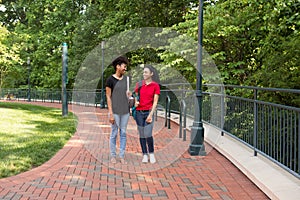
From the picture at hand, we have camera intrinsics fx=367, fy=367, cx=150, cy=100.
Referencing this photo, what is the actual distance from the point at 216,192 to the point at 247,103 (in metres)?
2.54

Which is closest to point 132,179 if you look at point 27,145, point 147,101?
point 147,101

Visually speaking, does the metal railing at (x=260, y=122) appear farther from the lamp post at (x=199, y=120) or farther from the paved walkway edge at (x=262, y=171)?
the lamp post at (x=199, y=120)

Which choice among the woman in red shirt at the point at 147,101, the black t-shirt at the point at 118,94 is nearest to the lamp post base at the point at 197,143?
the woman in red shirt at the point at 147,101

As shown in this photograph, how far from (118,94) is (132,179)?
4.85ft

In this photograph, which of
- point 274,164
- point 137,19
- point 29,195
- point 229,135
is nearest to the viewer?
point 29,195

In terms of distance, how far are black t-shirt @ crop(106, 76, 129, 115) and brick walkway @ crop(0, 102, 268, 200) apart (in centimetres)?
93

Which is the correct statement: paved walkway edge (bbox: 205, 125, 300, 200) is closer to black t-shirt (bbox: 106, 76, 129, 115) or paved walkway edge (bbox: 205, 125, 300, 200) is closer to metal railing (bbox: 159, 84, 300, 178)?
metal railing (bbox: 159, 84, 300, 178)

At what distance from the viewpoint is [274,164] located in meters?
5.62

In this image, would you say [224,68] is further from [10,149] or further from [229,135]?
[10,149]

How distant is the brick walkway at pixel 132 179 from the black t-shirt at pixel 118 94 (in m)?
0.93

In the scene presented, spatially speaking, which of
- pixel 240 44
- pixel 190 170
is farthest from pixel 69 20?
pixel 190 170

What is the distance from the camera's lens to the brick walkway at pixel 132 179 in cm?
459

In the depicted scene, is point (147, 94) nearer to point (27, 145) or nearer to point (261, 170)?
point (261, 170)

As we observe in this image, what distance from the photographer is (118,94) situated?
6031 millimetres
